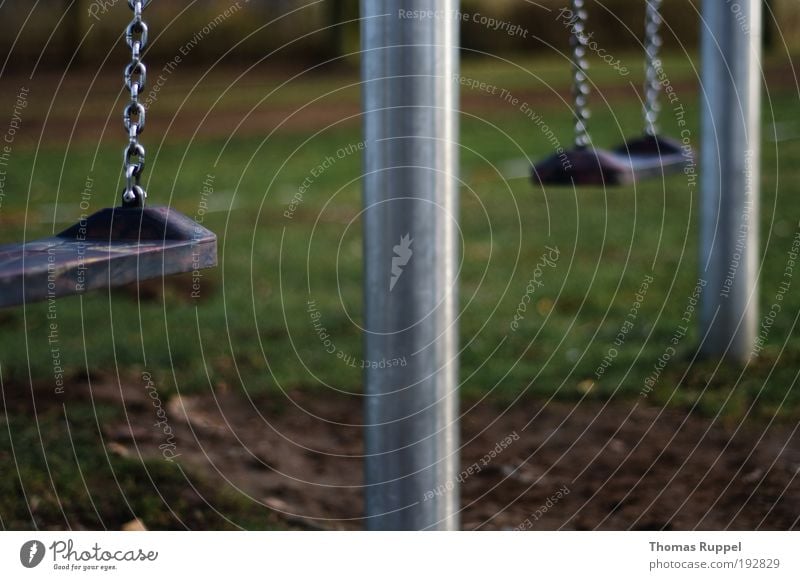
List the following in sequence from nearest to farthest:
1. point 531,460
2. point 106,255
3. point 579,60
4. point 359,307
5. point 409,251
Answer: point 106,255, point 409,251, point 579,60, point 531,460, point 359,307

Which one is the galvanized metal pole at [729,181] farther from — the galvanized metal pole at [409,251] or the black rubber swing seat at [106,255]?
the black rubber swing seat at [106,255]

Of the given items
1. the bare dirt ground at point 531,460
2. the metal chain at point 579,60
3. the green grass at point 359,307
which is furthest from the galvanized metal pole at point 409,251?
the green grass at point 359,307

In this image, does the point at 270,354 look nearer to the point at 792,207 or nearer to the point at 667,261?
the point at 667,261

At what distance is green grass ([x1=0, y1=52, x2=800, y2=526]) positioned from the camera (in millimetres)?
4605

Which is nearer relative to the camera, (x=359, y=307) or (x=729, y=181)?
(x=729, y=181)

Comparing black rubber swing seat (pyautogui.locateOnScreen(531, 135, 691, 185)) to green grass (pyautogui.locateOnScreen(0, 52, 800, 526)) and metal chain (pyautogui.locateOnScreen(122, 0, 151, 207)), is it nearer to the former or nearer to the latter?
green grass (pyautogui.locateOnScreen(0, 52, 800, 526))

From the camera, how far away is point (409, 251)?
8.18 ft

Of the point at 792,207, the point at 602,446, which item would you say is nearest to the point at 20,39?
the point at 792,207

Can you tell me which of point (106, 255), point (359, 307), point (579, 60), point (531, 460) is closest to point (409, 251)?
point (106, 255)

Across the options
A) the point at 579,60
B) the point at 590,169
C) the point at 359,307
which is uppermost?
the point at 579,60

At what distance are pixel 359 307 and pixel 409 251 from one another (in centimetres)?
344

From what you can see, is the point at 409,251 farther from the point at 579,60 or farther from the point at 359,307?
the point at 359,307

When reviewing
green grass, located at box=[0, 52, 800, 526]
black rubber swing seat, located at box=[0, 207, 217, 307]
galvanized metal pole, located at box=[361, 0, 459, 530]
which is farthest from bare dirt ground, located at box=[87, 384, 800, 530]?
black rubber swing seat, located at box=[0, 207, 217, 307]

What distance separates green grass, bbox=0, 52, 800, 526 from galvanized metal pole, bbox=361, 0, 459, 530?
3.85 feet
